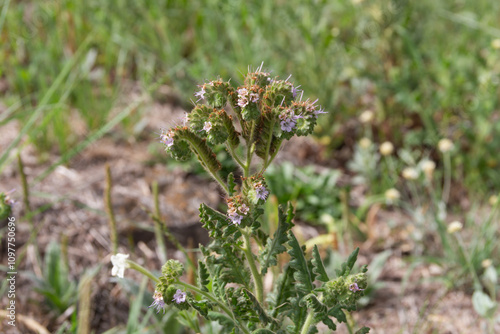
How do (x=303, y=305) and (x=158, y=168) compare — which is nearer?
(x=303, y=305)

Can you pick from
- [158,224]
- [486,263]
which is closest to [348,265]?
[158,224]

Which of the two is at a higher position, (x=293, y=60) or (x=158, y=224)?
(x=293, y=60)

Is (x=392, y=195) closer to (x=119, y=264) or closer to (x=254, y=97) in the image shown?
(x=254, y=97)

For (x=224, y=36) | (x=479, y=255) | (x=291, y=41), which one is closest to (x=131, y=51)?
(x=224, y=36)

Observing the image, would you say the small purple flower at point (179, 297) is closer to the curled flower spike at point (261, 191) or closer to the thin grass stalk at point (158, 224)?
the curled flower spike at point (261, 191)

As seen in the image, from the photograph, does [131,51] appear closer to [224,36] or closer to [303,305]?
A: [224,36]

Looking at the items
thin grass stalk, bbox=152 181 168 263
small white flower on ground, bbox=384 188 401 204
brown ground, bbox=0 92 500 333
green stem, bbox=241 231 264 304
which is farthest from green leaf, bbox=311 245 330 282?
small white flower on ground, bbox=384 188 401 204
